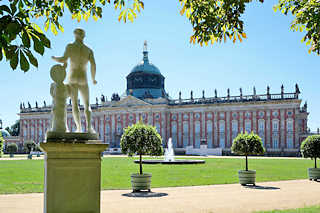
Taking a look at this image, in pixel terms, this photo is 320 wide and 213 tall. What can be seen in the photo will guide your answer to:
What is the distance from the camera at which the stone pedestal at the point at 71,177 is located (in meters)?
5.73

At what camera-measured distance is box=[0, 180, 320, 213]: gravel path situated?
9797 millimetres

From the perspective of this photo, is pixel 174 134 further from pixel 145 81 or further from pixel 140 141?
pixel 140 141

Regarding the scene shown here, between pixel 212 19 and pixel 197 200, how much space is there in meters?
6.38

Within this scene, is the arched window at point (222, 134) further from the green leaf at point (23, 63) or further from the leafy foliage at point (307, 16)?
the green leaf at point (23, 63)

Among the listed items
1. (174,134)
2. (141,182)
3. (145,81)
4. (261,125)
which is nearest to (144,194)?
(141,182)

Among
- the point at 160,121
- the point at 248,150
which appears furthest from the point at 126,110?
the point at 248,150

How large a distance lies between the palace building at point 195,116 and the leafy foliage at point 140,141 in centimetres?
4684

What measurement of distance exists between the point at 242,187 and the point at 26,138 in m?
71.4

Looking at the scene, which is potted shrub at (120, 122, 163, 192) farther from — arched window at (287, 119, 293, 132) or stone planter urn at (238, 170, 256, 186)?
arched window at (287, 119, 293, 132)

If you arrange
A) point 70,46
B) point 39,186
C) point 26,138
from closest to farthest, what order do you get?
point 70,46 → point 39,186 → point 26,138

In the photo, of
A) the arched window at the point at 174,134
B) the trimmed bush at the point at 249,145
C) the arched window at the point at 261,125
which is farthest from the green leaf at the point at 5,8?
the arched window at the point at 174,134

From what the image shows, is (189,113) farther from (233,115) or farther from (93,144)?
(93,144)

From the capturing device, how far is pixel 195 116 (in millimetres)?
65500

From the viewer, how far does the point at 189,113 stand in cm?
6619
